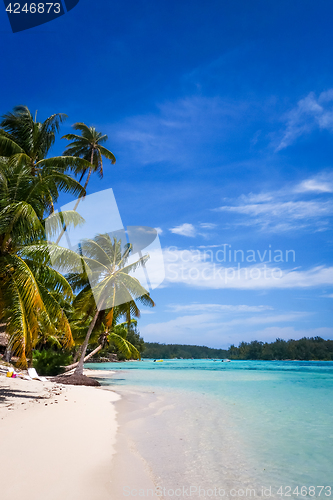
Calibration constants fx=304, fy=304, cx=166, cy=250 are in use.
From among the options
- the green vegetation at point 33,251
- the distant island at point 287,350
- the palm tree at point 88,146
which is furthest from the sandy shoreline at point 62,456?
the distant island at point 287,350

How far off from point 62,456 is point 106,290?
13.2 metres

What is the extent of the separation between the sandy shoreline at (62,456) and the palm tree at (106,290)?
9007 millimetres

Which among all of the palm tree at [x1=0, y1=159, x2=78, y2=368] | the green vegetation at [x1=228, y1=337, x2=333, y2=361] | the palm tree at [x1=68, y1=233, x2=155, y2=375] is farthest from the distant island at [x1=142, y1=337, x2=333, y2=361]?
the palm tree at [x1=0, y1=159, x2=78, y2=368]

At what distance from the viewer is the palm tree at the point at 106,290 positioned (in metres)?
17.3

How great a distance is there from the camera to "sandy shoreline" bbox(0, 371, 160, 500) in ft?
11.8

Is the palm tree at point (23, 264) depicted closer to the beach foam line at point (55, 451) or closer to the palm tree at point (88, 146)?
the beach foam line at point (55, 451)

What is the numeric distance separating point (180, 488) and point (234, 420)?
17.4 ft

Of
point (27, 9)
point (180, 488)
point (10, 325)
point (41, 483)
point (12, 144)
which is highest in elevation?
point (12, 144)

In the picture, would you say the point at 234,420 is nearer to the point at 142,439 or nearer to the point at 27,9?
the point at 142,439

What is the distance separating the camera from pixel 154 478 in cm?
436

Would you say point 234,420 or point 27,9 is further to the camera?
point 234,420

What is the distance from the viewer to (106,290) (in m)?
17.7

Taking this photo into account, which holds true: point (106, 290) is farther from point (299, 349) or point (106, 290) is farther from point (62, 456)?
point (299, 349)

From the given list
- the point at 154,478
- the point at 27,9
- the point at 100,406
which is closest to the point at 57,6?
the point at 27,9
